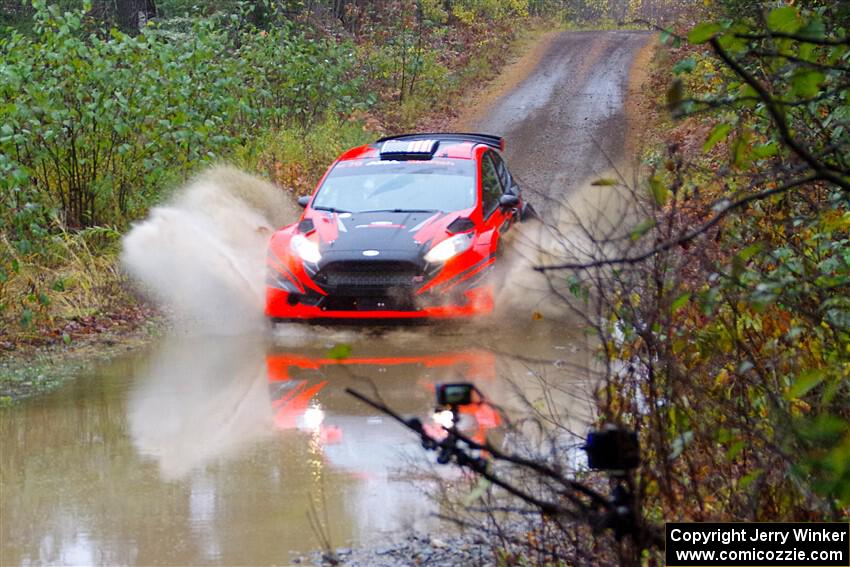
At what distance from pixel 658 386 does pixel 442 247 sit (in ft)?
21.5

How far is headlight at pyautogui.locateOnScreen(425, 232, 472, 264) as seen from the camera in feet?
38.3

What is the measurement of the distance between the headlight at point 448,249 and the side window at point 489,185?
87 centimetres

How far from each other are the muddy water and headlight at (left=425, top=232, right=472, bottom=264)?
0.79 meters

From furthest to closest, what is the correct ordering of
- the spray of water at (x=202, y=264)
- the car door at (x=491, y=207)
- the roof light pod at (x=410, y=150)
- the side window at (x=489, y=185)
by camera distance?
the roof light pod at (x=410, y=150) < the spray of water at (x=202, y=264) < the side window at (x=489, y=185) < the car door at (x=491, y=207)

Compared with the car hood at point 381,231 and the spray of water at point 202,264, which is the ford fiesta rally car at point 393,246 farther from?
the spray of water at point 202,264

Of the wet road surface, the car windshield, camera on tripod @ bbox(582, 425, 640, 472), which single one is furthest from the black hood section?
camera on tripod @ bbox(582, 425, 640, 472)

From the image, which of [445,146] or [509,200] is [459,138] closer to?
[445,146]

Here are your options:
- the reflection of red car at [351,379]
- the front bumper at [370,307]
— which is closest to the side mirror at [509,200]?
the front bumper at [370,307]

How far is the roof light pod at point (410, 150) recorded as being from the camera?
1392 cm

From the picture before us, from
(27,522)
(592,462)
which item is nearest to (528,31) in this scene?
(27,522)

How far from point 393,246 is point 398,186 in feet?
5.54

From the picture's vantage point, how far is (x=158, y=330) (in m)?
12.8

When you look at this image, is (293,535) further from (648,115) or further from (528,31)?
(528,31)

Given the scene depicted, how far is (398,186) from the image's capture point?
43.4 feet
